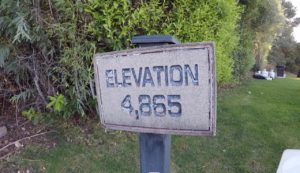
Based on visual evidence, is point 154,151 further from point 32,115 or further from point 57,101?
point 32,115

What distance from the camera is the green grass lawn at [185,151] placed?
2309 mm

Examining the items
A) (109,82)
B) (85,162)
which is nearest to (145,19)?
(85,162)

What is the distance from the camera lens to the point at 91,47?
95.7 inches

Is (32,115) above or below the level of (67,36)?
below

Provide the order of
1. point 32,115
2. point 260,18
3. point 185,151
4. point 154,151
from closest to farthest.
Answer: point 154,151 < point 185,151 < point 32,115 < point 260,18

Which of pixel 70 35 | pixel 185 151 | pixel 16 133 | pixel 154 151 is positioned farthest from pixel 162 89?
pixel 16 133

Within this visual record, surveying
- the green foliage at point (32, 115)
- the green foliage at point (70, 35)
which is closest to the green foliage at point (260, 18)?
the green foliage at point (70, 35)

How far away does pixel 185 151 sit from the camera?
2652 mm

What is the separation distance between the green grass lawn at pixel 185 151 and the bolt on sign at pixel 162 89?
58.0 inches

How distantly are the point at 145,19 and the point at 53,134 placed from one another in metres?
1.44

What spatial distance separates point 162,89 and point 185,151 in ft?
6.34

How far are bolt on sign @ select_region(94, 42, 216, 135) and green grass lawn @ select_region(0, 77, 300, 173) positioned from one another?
1472 millimetres

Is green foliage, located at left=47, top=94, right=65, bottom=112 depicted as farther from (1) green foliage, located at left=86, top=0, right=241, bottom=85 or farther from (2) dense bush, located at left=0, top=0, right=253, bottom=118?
(1) green foliage, located at left=86, top=0, right=241, bottom=85

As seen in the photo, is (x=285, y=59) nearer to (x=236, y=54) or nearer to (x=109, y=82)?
(x=236, y=54)
